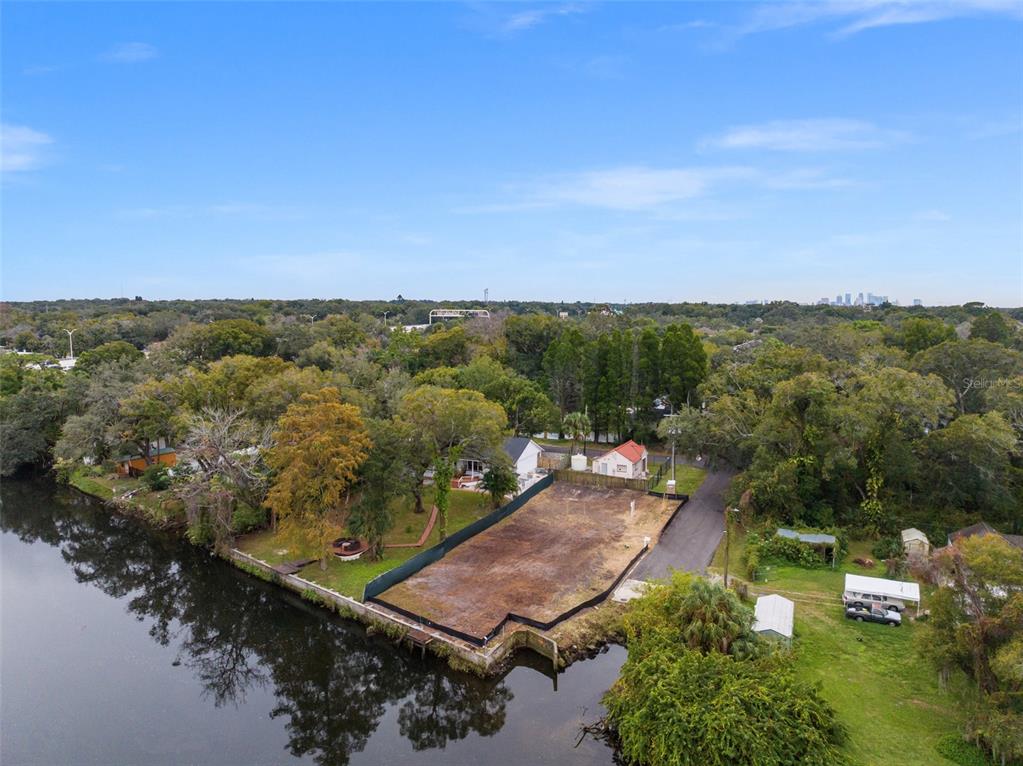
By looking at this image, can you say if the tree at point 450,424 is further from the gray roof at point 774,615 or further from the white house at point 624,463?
the gray roof at point 774,615

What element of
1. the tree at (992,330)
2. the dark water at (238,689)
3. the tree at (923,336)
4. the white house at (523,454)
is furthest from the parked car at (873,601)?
the tree at (992,330)

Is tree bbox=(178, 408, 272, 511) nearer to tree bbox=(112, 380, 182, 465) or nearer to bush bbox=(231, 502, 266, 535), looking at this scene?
bush bbox=(231, 502, 266, 535)

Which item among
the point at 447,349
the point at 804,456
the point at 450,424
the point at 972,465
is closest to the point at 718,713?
the point at 450,424

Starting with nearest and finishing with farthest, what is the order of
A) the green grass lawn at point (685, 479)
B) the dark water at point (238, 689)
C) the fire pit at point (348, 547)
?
the dark water at point (238, 689) → the fire pit at point (348, 547) → the green grass lawn at point (685, 479)

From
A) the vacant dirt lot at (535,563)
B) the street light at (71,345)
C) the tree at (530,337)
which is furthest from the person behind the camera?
the street light at (71,345)

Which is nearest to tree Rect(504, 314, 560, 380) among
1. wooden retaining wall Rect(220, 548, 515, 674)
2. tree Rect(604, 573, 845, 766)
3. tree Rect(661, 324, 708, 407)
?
tree Rect(661, 324, 708, 407)

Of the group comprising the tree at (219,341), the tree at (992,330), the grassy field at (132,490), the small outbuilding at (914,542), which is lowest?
the grassy field at (132,490)

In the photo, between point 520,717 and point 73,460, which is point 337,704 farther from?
point 73,460
